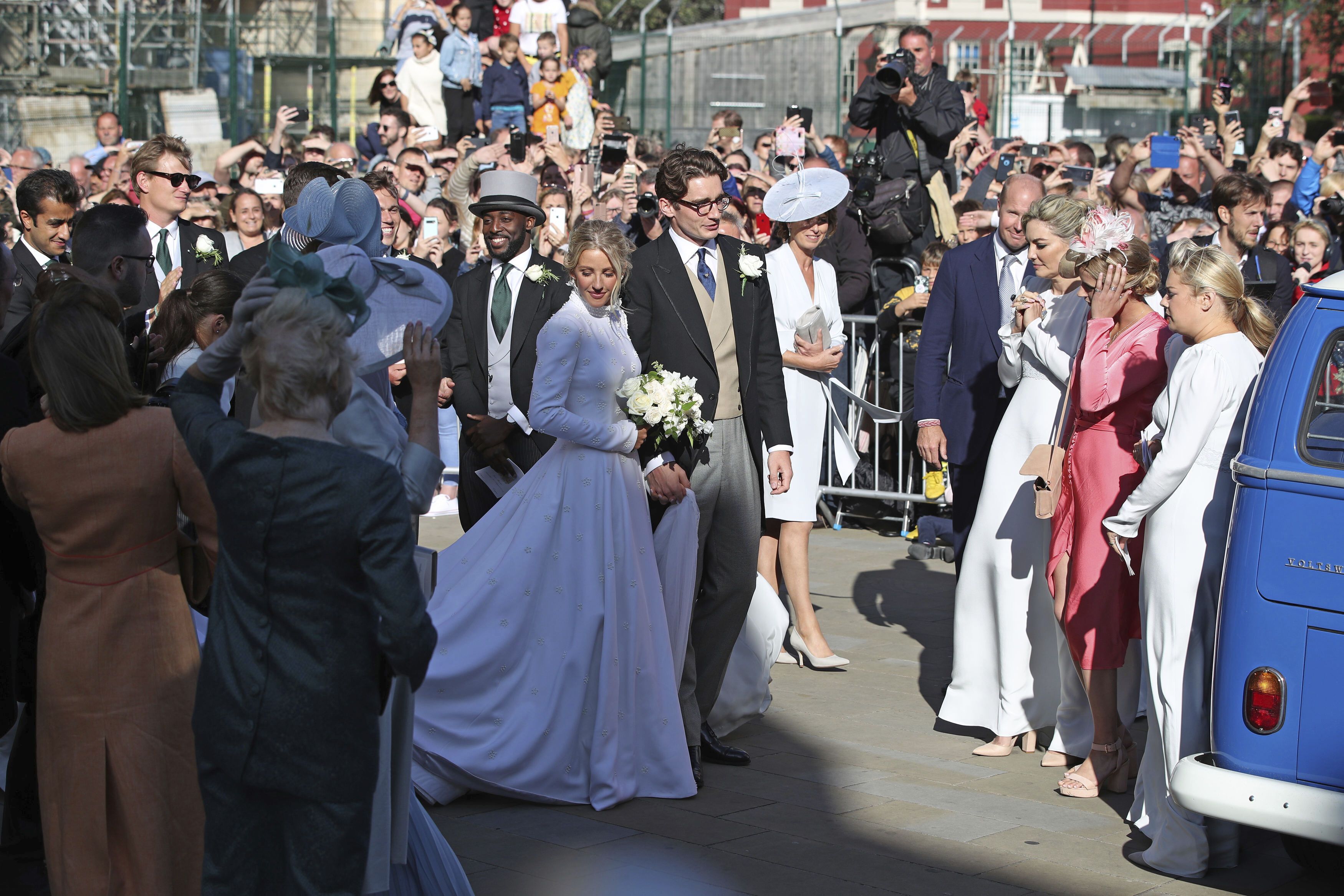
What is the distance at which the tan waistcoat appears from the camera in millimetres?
6008

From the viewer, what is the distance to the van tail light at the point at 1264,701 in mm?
4309

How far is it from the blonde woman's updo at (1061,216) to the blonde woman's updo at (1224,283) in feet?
3.61

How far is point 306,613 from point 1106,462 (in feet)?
11.1

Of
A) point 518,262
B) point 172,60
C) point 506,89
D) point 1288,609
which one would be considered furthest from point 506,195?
point 172,60

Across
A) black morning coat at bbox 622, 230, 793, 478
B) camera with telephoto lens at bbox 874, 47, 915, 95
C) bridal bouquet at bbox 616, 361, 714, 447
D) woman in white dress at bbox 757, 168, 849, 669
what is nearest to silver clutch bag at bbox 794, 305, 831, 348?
woman in white dress at bbox 757, 168, 849, 669

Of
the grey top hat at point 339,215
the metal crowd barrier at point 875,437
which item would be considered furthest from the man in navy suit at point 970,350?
the metal crowd barrier at point 875,437

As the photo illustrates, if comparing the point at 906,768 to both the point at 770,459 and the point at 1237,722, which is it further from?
the point at 1237,722

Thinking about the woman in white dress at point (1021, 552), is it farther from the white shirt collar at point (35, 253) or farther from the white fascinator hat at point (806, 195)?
the white shirt collar at point (35, 253)

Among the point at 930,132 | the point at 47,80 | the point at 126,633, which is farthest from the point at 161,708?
the point at 47,80

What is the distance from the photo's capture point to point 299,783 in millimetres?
3195

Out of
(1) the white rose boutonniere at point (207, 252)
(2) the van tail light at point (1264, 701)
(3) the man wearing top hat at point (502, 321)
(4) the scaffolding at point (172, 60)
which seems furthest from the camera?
(4) the scaffolding at point (172, 60)

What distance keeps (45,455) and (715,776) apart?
120 inches

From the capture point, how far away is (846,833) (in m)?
5.18

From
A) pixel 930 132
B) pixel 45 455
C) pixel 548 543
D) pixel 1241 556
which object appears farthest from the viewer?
pixel 930 132
